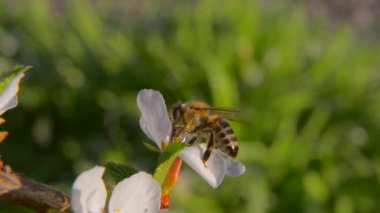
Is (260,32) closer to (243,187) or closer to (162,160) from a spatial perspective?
(243,187)

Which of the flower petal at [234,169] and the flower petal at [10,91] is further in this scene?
the flower petal at [234,169]

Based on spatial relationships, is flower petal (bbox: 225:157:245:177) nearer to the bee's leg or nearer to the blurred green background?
the bee's leg

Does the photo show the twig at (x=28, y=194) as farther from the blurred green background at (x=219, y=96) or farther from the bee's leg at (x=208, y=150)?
the blurred green background at (x=219, y=96)

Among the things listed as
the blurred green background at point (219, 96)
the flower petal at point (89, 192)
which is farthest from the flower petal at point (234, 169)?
the blurred green background at point (219, 96)

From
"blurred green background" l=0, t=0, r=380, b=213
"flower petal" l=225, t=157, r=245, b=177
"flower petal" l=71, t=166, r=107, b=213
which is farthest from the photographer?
"blurred green background" l=0, t=0, r=380, b=213

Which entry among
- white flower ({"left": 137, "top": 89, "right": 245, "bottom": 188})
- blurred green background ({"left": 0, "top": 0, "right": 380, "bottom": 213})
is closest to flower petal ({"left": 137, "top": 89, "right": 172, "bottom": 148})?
white flower ({"left": 137, "top": 89, "right": 245, "bottom": 188})

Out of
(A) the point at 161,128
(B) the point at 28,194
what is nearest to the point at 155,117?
(A) the point at 161,128

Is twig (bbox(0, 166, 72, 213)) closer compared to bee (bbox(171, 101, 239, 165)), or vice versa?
twig (bbox(0, 166, 72, 213))

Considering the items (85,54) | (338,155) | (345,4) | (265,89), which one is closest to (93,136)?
(85,54)
